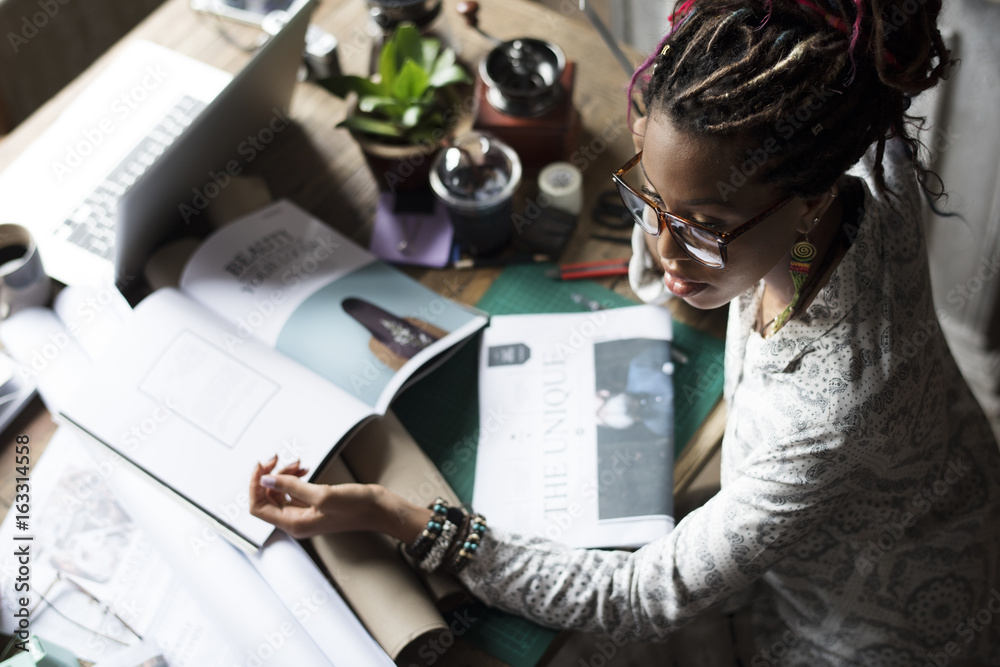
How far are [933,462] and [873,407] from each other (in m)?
0.20

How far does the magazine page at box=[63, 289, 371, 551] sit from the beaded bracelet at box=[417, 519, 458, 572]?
18cm

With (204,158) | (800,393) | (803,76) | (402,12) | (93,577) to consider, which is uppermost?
(803,76)

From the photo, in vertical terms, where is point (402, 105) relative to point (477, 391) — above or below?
above

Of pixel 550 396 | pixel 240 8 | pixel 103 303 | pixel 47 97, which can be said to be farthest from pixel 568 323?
pixel 47 97

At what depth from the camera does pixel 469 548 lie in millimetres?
930

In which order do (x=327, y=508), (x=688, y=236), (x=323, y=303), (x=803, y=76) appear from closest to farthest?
(x=803, y=76) < (x=688, y=236) < (x=327, y=508) < (x=323, y=303)

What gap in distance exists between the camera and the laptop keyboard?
1.22 meters

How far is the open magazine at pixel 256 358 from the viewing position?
978 mm

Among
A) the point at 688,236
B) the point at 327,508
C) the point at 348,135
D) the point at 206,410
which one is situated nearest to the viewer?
the point at 688,236

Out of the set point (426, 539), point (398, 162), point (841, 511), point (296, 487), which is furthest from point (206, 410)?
point (841, 511)

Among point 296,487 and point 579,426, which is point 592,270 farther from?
point 296,487

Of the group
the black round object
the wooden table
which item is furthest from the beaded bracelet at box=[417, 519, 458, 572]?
the black round object

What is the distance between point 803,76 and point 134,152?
109 centimetres

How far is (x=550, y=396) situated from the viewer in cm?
108
